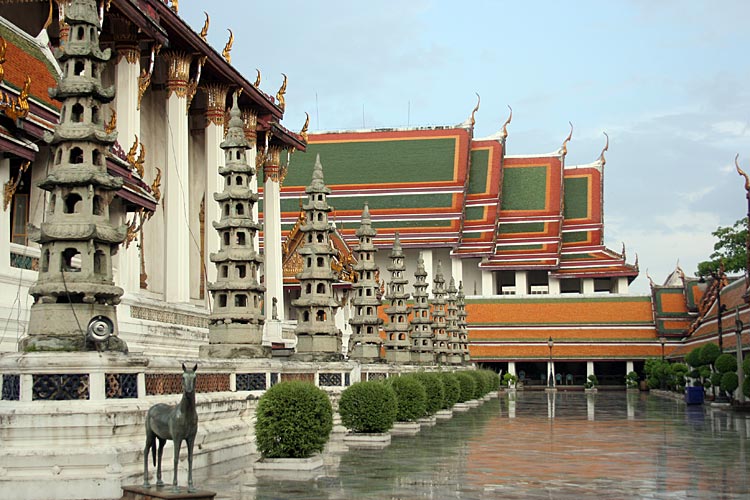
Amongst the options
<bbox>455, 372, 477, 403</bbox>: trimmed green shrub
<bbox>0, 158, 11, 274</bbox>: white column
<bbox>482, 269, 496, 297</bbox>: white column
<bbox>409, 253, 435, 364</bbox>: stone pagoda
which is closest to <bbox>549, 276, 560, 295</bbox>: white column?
<bbox>482, 269, 496, 297</bbox>: white column

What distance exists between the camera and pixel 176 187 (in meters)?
30.0

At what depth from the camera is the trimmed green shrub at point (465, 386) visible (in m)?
35.3

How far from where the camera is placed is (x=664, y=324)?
66.2m

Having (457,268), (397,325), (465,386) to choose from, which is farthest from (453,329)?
(457,268)

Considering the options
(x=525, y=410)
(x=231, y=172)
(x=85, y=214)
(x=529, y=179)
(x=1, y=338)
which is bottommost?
(x=525, y=410)

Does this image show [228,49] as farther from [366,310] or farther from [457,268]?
[457,268]

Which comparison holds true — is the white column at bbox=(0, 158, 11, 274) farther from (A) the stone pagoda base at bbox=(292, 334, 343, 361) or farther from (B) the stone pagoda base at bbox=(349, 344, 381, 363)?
(B) the stone pagoda base at bbox=(349, 344, 381, 363)

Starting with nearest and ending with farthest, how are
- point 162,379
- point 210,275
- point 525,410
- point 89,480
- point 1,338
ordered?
point 89,480
point 162,379
point 1,338
point 210,275
point 525,410

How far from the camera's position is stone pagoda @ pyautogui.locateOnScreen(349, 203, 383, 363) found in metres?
27.4

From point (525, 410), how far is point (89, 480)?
2629cm

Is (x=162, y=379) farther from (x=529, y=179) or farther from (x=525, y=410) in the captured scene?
(x=529, y=179)

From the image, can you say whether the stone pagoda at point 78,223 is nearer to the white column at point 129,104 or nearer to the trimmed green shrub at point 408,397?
the trimmed green shrub at point 408,397

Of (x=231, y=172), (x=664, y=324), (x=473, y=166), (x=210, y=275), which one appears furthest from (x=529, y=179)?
(x=231, y=172)

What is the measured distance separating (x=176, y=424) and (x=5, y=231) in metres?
9.32
